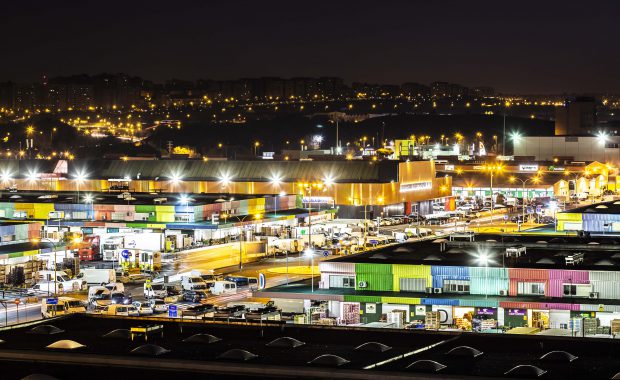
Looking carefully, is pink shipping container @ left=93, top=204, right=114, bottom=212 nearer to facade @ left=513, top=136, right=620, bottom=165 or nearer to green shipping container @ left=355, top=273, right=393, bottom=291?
green shipping container @ left=355, top=273, right=393, bottom=291

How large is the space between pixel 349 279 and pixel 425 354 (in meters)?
7.55

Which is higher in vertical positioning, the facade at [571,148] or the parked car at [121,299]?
Answer: the facade at [571,148]

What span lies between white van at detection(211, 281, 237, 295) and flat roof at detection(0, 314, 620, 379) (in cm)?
962

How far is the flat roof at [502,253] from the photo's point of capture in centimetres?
2103

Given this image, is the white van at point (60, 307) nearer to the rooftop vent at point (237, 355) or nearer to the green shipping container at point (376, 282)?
the green shipping container at point (376, 282)

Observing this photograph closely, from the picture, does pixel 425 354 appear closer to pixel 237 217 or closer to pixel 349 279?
pixel 349 279

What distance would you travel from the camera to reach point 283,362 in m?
13.3

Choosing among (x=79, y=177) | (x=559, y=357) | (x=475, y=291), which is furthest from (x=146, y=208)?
(x=559, y=357)

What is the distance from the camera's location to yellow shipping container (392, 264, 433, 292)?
68.2ft

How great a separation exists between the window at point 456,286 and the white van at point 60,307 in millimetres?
7330

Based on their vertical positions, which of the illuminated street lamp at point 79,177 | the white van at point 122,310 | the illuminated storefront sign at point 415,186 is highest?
the illuminated street lamp at point 79,177

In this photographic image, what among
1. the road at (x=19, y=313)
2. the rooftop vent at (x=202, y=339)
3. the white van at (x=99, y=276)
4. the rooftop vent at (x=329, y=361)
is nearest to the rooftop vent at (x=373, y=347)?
the rooftop vent at (x=329, y=361)

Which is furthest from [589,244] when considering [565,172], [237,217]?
[565,172]

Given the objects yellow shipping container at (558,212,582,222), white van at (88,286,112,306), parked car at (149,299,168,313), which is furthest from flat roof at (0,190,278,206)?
parked car at (149,299,168,313)
